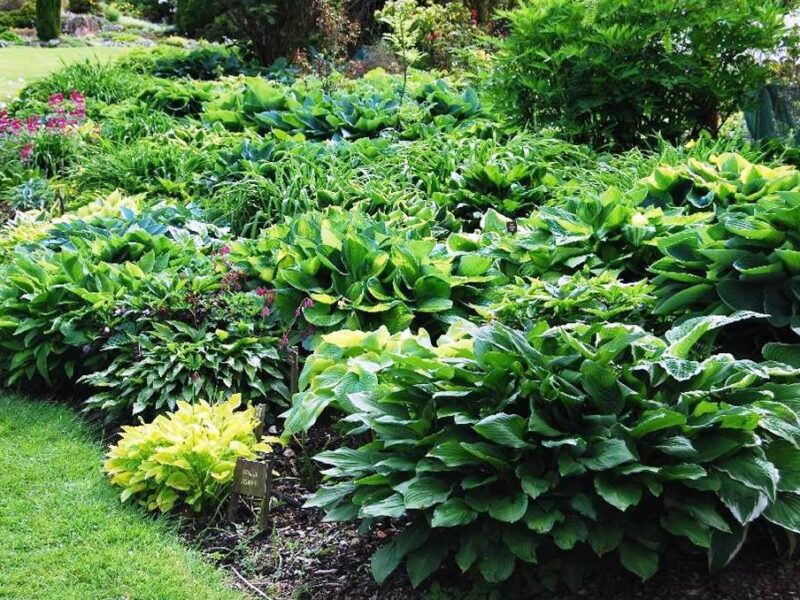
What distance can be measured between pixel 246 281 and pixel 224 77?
7565 mm

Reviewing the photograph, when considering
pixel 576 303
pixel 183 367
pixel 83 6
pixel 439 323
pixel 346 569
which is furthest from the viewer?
pixel 83 6

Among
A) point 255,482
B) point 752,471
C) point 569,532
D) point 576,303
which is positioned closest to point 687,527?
point 752,471

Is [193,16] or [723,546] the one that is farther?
[193,16]

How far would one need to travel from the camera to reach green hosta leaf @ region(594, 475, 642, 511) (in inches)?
103

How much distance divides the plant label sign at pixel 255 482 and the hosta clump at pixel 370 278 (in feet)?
3.56

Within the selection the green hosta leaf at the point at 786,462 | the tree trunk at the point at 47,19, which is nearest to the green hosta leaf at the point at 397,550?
the green hosta leaf at the point at 786,462

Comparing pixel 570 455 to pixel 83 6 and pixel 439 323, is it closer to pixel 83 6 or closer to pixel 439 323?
pixel 439 323

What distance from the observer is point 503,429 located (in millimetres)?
2812

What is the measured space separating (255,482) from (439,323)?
1.49 meters

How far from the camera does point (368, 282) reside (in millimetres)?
4430

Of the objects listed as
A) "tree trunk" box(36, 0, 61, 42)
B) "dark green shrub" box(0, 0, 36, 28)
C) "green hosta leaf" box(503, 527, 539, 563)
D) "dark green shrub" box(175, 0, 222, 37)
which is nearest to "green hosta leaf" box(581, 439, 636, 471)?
"green hosta leaf" box(503, 527, 539, 563)

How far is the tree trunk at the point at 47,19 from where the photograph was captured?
75.3ft

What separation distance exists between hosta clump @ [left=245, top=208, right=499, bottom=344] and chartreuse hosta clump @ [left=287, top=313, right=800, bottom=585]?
4.07 feet

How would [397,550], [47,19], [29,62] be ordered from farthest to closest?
[47,19] → [29,62] → [397,550]
